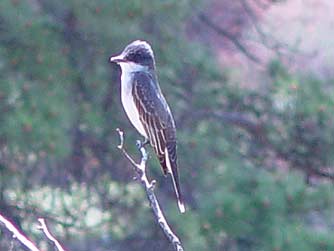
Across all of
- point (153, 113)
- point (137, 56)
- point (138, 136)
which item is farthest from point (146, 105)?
point (138, 136)

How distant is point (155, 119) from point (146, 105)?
0.06 metres

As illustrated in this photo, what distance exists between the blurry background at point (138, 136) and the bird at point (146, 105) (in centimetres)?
219

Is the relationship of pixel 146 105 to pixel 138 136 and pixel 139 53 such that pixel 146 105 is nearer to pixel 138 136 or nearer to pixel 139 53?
pixel 139 53

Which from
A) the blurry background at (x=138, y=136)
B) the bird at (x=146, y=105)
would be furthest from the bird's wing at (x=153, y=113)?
the blurry background at (x=138, y=136)

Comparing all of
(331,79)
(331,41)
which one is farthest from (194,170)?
(331,41)

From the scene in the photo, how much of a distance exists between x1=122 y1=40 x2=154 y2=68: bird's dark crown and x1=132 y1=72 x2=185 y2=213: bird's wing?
72 millimetres

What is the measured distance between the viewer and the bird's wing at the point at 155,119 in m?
4.11

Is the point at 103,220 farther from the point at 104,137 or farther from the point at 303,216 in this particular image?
the point at 303,216

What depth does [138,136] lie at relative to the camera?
7.24 metres

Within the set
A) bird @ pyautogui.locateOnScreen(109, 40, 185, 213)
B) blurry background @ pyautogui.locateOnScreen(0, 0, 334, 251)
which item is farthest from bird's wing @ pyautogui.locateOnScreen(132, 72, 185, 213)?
blurry background @ pyautogui.locateOnScreen(0, 0, 334, 251)

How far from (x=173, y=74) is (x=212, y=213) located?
115cm

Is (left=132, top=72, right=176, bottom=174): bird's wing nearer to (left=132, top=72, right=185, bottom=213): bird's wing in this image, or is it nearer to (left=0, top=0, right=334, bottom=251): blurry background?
(left=132, top=72, right=185, bottom=213): bird's wing

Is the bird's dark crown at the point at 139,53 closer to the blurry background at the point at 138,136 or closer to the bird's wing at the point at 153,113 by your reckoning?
the bird's wing at the point at 153,113

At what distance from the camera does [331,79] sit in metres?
7.08
